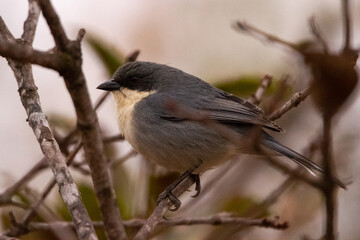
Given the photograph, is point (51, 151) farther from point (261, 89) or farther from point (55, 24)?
point (261, 89)

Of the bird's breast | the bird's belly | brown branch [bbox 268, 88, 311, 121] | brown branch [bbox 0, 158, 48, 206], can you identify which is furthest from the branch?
brown branch [bbox 0, 158, 48, 206]

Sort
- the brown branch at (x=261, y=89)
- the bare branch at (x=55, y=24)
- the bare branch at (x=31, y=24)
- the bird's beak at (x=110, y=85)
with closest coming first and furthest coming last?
the bare branch at (x=55, y=24)
the bare branch at (x=31, y=24)
the brown branch at (x=261, y=89)
the bird's beak at (x=110, y=85)

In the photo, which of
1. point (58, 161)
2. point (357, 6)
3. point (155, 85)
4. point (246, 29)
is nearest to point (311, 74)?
point (246, 29)

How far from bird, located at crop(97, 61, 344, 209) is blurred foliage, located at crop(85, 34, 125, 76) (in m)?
0.05

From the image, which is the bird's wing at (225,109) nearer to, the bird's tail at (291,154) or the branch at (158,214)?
the bird's tail at (291,154)

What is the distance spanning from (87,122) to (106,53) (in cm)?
166

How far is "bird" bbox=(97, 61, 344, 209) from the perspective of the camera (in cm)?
415

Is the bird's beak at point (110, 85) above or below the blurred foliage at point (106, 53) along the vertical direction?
below

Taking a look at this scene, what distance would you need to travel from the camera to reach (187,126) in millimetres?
4297

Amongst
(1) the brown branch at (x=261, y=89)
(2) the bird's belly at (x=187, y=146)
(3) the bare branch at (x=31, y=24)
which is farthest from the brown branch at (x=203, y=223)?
(1) the brown branch at (x=261, y=89)

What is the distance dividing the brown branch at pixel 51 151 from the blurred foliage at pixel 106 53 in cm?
73

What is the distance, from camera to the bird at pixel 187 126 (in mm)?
4152

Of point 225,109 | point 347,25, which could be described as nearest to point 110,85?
point 225,109

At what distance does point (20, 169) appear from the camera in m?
7.33
